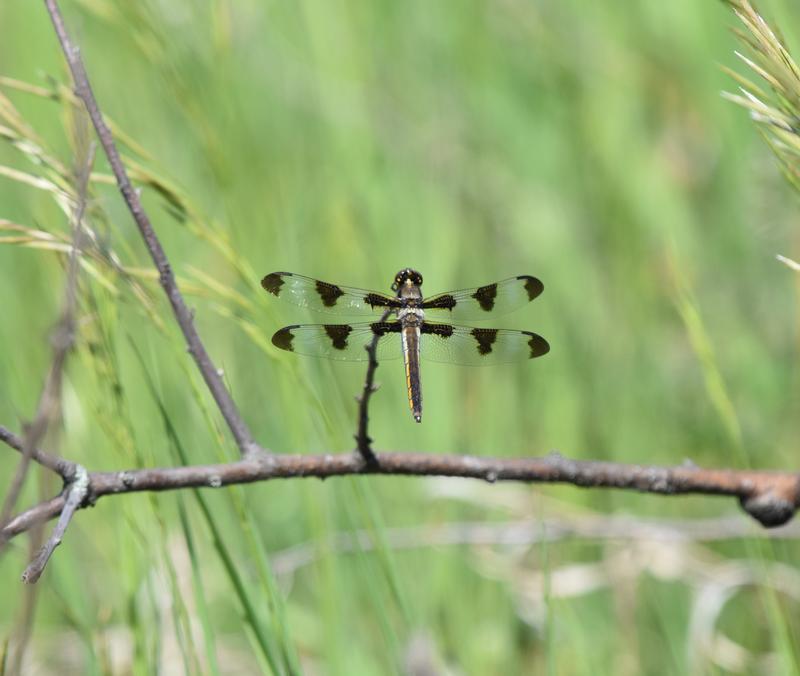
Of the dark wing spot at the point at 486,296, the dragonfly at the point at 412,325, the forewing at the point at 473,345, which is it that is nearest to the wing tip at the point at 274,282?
the dragonfly at the point at 412,325

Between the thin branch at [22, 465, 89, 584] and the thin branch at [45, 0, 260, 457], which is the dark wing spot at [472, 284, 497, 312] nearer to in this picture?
the thin branch at [45, 0, 260, 457]

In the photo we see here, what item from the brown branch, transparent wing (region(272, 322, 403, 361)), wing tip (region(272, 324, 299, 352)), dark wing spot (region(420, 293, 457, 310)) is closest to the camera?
the brown branch

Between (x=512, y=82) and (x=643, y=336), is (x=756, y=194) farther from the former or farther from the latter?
(x=512, y=82)

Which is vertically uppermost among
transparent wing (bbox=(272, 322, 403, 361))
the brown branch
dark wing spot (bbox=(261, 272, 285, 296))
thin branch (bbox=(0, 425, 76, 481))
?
dark wing spot (bbox=(261, 272, 285, 296))

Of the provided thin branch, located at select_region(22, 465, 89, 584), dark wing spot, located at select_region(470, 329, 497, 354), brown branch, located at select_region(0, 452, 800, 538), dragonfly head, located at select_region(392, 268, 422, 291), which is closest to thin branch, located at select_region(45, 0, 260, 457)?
brown branch, located at select_region(0, 452, 800, 538)

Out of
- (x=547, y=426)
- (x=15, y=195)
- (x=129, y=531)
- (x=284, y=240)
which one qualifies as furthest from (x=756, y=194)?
(x=15, y=195)

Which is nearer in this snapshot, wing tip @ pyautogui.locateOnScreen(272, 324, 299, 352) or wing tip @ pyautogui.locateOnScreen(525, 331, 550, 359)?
wing tip @ pyautogui.locateOnScreen(272, 324, 299, 352)

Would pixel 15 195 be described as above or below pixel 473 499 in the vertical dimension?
above

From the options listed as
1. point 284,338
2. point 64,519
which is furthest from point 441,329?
point 64,519
